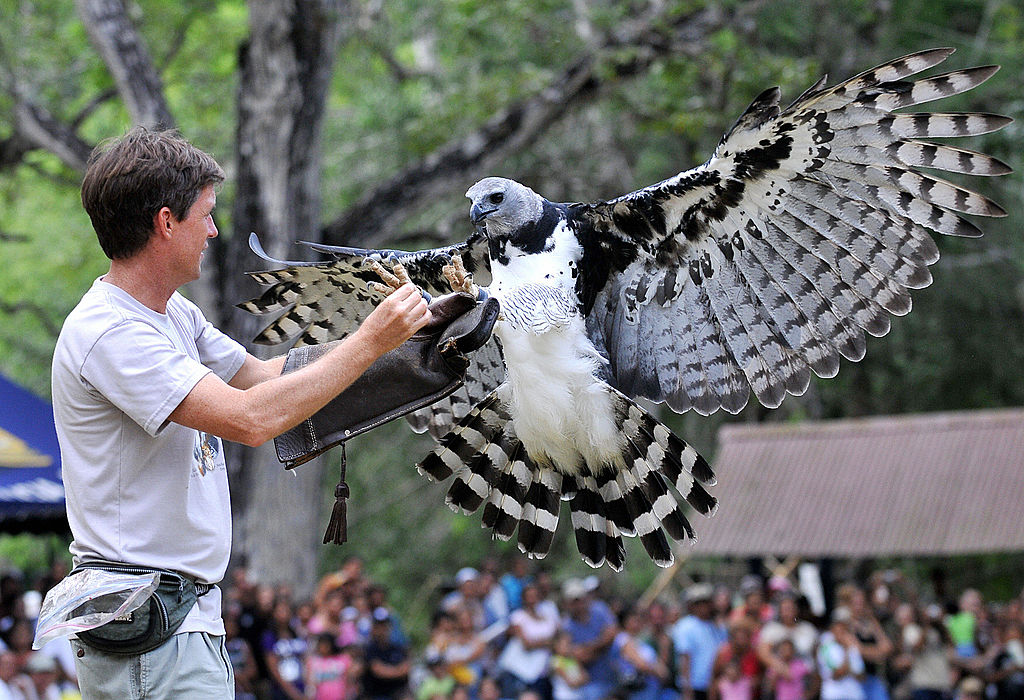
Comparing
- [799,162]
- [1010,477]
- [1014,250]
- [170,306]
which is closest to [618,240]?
[799,162]

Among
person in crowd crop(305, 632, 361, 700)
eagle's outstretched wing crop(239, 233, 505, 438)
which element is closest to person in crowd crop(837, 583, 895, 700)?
person in crowd crop(305, 632, 361, 700)

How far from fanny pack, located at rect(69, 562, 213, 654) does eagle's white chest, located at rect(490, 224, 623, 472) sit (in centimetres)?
189

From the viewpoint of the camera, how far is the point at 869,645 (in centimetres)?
1102

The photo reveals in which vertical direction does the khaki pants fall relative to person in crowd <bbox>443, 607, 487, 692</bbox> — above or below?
above

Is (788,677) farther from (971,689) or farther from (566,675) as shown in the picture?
(566,675)

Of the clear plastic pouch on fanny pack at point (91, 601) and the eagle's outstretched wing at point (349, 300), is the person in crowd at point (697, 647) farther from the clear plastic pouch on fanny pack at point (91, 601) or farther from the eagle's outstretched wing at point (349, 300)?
the clear plastic pouch on fanny pack at point (91, 601)

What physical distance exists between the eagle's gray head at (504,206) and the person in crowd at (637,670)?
23.7 feet

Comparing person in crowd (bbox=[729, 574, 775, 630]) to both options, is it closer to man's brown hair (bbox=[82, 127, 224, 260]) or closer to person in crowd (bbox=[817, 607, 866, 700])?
person in crowd (bbox=[817, 607, 866, 700])

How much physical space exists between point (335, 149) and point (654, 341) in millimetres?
14951

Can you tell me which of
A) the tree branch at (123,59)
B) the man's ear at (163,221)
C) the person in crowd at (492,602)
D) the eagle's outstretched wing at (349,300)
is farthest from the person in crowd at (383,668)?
the man's ear at (163,221)

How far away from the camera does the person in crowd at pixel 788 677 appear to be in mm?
10320

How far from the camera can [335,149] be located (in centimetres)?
1897

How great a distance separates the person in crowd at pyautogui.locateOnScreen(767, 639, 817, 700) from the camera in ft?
33.9

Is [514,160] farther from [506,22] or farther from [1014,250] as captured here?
[1014,250]
